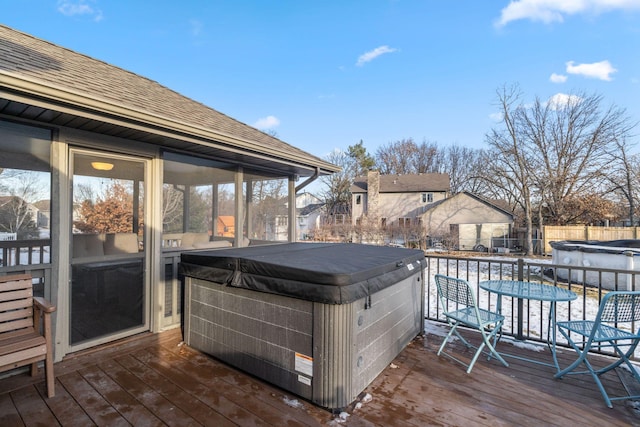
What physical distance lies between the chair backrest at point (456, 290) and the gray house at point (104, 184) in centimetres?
252

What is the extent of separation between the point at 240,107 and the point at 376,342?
67.4 feet

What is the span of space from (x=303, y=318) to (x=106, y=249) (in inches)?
89.9

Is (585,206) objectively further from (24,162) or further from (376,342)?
(24,162)

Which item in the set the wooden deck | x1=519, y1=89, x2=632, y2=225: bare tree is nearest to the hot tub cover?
the wooden deck

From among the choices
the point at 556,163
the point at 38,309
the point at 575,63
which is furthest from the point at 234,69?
the point at 556,163

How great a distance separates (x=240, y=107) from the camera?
20297 mm

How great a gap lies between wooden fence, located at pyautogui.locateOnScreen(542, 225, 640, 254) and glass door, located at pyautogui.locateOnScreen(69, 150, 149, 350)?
1822 cm

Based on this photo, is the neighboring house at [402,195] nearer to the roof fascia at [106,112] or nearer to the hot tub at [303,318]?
the roof fascia at [106,112]

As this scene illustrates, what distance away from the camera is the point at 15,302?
2.31 meters

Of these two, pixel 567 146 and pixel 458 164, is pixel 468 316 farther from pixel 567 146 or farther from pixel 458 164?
pixel 458 164

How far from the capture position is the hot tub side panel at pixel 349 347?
1.96 meters

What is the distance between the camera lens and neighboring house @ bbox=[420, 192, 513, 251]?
18.2 m

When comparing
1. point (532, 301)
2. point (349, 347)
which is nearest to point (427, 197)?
point (532, 301)

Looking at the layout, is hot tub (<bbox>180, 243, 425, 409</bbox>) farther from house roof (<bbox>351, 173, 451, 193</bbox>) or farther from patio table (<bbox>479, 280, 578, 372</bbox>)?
house roof (<bbox>351, 173, 451, 193</bbox>)
